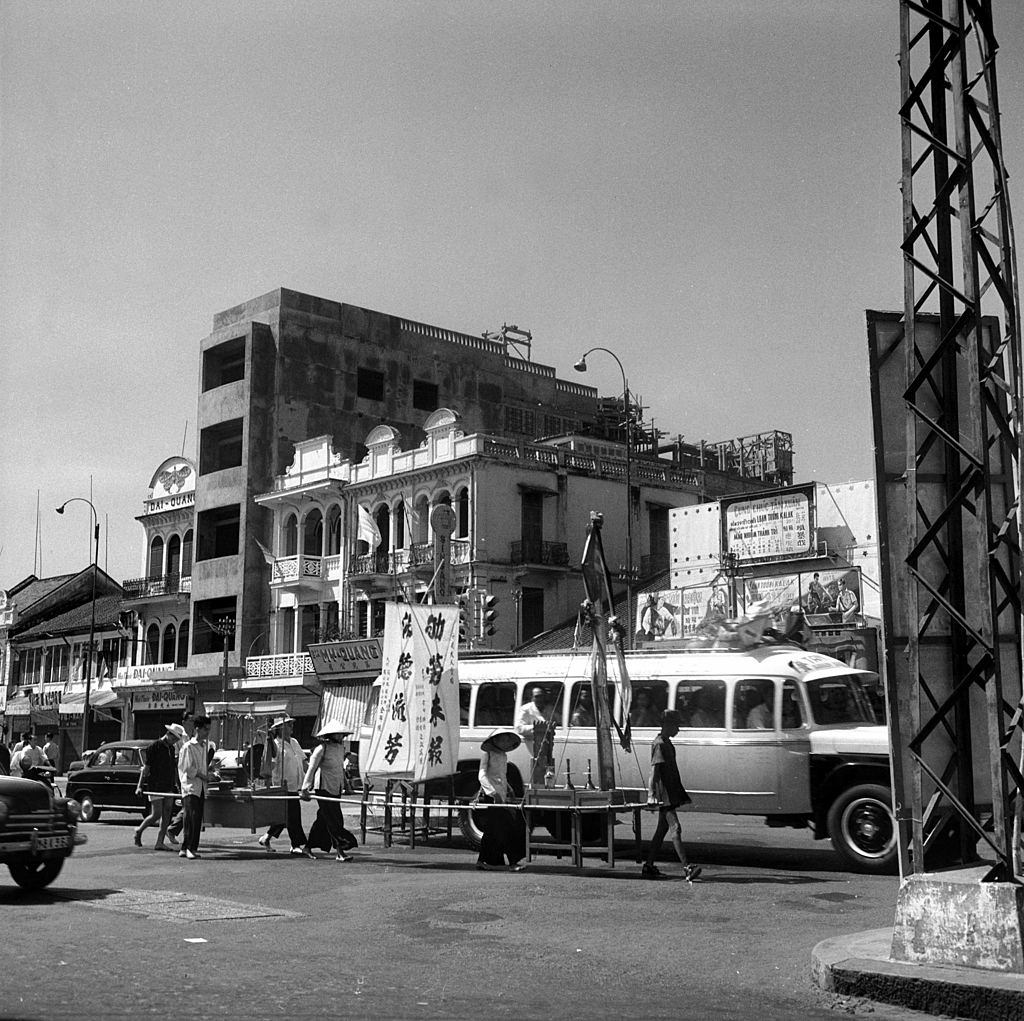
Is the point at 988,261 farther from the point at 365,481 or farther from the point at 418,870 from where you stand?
the point at 365,481

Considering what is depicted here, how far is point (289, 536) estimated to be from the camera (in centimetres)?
4972

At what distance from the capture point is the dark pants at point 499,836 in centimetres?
1466

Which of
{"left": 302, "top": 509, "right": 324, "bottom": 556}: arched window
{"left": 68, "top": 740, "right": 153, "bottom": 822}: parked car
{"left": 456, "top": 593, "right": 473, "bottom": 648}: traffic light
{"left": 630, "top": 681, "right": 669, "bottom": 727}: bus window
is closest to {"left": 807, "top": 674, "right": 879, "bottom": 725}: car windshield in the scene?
{"left": 630, "top": 681, "right": 669, "bottom": 727}: bus window

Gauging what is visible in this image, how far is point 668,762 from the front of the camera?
1348 cm

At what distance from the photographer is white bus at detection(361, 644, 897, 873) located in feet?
46.9

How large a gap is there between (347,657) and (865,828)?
30.8m

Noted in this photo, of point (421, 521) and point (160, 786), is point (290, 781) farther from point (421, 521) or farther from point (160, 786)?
point (421, 521)

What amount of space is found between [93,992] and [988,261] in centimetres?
737

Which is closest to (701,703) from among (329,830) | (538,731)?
(538,731)

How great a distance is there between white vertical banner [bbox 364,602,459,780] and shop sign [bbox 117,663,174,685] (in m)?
38.3

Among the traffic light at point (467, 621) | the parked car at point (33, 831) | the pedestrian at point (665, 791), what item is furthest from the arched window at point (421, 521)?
the parked car at point (33, 831)

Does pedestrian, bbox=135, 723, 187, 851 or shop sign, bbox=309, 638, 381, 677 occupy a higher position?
shop sign, bbox=309, 638, 381, 677

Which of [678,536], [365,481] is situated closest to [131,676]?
[365,481]

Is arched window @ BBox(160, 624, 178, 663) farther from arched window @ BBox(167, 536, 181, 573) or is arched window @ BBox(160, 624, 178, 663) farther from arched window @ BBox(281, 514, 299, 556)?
arched window @ BBox(281, 514, 299, 556)
